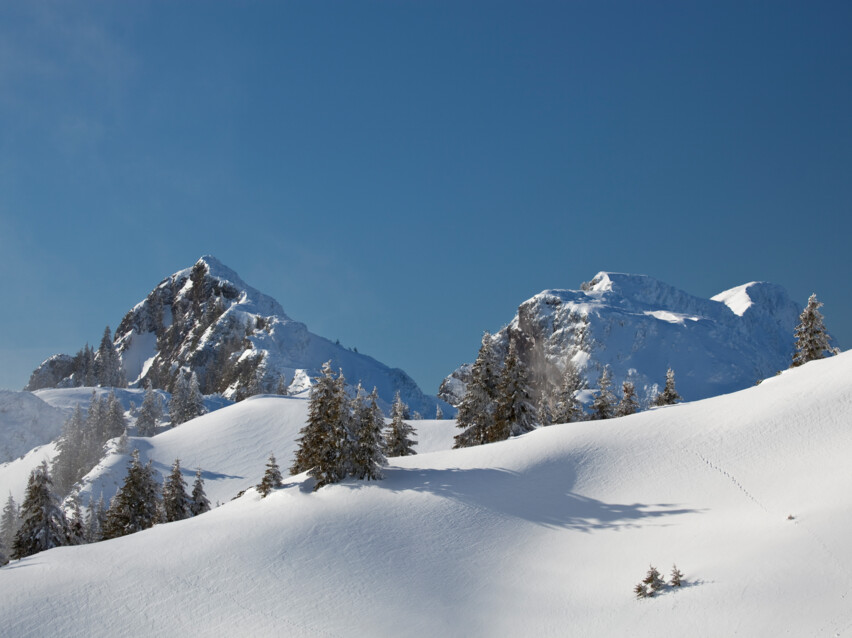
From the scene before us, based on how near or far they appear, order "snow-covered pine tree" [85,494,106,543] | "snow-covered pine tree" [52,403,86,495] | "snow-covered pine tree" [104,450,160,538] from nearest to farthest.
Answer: "snow-covered pine tree" [104,450,160,538] → "snow-covered pine tree" [85,494,106,543] → "snow-covered pine tree" [52,403,86,495]

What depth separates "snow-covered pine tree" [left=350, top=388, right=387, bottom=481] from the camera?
29562mm

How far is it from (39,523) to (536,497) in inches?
1134

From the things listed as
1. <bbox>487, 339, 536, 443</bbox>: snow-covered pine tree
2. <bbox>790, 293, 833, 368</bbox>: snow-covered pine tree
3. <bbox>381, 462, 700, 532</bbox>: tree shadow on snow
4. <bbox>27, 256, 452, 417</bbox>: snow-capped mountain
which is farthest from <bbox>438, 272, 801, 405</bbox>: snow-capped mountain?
<bbox>381, 462, 700, 532</bbox>: tree shadow on snow

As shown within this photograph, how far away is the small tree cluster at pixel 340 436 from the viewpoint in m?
29.2

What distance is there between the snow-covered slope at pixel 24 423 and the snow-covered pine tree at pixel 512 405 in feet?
345

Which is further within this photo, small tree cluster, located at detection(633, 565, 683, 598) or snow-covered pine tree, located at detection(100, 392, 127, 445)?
snow-covered pine tree, located at detection(100, 392, 127, 445)

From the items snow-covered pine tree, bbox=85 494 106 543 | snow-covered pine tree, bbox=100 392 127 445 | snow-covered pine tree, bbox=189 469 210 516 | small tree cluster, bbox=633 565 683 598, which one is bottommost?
snow-covered pine tree, bbox=85 494 106 543

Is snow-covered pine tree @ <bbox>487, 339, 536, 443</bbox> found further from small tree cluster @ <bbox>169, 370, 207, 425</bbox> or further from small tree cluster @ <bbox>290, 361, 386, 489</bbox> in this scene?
small tree cluster @ <bbox>169, 370, 207, 425</bbox>

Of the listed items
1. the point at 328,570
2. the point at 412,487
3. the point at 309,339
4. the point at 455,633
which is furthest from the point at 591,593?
the point at 309,339

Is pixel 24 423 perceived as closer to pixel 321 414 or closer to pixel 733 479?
pixel 321 414

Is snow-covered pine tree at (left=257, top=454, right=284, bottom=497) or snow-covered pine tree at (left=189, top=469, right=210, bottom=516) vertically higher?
snow-covered pine tree at (left=257, top=454, right=284, bottom=497)

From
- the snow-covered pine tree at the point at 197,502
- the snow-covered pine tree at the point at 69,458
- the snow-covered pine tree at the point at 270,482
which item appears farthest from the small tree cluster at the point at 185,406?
the snow-covered pine tree at the point at 270,482

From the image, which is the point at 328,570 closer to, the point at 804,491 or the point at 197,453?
the point at 804,491

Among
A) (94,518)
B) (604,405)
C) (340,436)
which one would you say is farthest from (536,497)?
Answer: (94,518)
